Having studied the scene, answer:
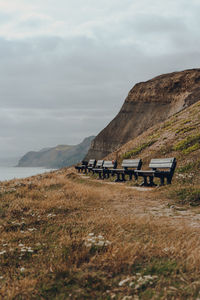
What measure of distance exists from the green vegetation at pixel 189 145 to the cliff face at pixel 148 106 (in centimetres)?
2101

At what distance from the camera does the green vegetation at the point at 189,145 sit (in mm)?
17117


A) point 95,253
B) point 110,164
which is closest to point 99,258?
point 95,253

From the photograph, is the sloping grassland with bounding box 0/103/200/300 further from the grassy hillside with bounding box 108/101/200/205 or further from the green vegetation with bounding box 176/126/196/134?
the green vegetation with bounding box 176/126/196/134

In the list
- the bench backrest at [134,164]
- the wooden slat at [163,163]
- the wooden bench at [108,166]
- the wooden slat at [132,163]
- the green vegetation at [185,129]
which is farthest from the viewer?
the green vegetation at [185,129]

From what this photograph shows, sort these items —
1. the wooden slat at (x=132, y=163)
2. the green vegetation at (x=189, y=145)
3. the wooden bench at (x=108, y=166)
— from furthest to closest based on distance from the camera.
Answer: the wooden bench at (x=108, y=166), the green vegetation at (x=189, y=145), the wooden slat at (x=132, y=163)

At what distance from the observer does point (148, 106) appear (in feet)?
149

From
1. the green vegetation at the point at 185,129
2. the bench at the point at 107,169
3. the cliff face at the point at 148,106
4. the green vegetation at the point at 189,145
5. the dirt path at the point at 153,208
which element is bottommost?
the dirt path at the point at 153,208

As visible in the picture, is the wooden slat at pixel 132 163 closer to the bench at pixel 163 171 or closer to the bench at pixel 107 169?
the bench at pixel 163 171

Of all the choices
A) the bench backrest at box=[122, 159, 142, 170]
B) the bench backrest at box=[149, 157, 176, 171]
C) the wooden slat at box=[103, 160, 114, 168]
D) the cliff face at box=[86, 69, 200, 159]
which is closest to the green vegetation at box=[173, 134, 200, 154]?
the bench backrest at box=[122, 159, 142, 170]

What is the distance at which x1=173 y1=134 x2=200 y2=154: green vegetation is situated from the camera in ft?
56.2

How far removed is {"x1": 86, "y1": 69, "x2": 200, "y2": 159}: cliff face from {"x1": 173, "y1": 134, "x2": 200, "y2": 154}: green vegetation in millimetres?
21007

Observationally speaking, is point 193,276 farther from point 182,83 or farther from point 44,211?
point 182,83

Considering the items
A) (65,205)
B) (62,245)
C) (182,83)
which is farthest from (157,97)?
(62,245)

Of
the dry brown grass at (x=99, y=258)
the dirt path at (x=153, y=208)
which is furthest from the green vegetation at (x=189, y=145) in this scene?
the dry brown grass at (x=99, y=258)
